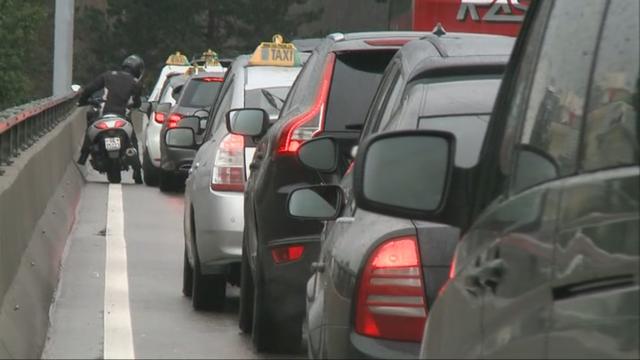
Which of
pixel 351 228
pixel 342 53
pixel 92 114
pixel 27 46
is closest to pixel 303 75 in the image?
pixel 342 53

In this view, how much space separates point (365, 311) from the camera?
5445 millimetres

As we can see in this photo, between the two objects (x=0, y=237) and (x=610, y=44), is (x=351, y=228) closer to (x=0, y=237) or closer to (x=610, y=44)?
(x=610, y=44)

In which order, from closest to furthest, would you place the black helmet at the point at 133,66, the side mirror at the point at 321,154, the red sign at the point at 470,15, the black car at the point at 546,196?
the black car at the point at 546,196
the side mirror at the point at 321,154
the black helmet at the point at 133,66
the red sign at the point at 470,15

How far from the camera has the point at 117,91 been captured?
24172 mm

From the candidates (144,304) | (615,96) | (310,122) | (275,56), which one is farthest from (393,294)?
(275,56)

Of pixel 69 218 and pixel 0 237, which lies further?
pixel 69 218

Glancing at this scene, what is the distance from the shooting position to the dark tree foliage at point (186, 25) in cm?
8312

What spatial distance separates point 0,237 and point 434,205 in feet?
16.2

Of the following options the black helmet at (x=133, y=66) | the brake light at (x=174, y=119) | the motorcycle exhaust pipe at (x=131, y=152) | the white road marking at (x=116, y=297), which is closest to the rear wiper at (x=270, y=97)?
the white road marking at (x=116, y=297)

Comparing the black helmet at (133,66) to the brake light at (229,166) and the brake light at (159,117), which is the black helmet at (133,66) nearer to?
the brake light at (159,117)

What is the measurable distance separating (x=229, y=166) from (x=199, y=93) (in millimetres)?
12616

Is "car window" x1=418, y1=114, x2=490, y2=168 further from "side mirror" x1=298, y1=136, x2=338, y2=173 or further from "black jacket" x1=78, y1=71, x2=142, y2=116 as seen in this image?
"black jacket" x1=78, y1=71, x2=142, y2=116

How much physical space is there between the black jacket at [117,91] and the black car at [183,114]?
0.59 m

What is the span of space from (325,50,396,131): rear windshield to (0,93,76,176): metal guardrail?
96.9 inches
